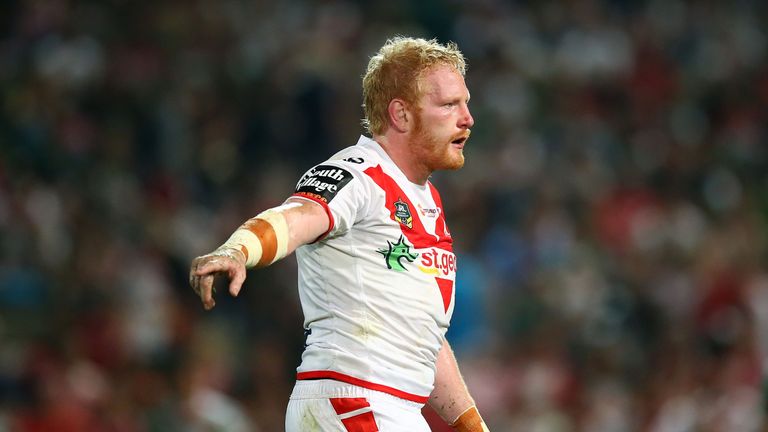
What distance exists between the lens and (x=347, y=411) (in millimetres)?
3945

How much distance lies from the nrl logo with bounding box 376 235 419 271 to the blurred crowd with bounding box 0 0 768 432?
133 inches

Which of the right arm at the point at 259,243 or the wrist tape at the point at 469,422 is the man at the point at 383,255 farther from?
the wrist tape at the point at 469,422

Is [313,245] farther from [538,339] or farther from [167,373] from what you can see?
[538,339]

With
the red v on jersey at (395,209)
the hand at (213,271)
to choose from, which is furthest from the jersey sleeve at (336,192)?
the hand at (213,271)

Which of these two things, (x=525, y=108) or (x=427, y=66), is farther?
(x=525, y=108)

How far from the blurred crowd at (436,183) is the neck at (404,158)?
3.29 meters

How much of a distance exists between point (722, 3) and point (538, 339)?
615 cm

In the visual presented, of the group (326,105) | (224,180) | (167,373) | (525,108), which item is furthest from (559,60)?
(167,373)

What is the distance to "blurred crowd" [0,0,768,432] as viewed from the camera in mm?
9016

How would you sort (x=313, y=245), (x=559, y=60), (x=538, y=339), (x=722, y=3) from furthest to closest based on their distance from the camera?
1. (x=722, y=3)
2. (x=559, y=60)
3. (x=538, y=339)
4. (x=313, y=245)

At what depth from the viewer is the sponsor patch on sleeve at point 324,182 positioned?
3.82 m

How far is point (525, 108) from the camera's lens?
1249 cm

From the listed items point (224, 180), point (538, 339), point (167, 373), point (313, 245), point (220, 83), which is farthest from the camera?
point (220, 83)

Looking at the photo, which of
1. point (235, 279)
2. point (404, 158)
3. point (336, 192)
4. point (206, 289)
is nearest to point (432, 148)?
point (404, 158)
